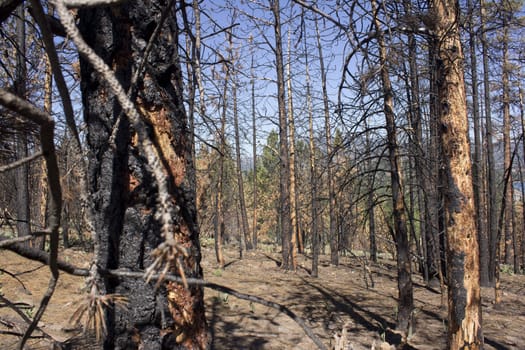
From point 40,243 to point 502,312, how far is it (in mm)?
10383

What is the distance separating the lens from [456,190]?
173 inches

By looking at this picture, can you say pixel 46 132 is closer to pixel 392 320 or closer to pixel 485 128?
pixel 392 320

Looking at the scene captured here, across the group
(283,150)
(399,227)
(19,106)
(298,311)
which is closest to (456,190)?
(399,227)

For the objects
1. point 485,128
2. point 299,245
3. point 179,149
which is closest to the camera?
point 179,149

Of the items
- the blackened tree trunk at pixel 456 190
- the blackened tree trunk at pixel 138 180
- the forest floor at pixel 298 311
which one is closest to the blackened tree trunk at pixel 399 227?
the forest floor at pixel 298 311

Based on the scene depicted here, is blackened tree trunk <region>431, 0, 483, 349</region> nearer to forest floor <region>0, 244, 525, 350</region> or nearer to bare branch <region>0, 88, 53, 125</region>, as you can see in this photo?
forest floor <region>0, 244, 525, 350</region>

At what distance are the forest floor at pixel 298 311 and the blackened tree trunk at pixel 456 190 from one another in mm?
1099

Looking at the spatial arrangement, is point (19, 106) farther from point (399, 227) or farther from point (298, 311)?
point (298, 311)

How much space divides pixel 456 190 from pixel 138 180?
3918 millimetres

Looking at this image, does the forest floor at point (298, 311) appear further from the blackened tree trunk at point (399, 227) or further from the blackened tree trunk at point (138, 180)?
the blackened tree trunk at point (138, 180)

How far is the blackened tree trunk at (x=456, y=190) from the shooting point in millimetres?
4254

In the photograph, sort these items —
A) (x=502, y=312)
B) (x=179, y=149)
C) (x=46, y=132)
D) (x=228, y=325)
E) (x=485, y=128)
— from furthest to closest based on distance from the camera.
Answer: (x=485, y=128)
(x=502, y=312)
(x=228, y=325)
(x=179, y=149)
(x=46, y=132)

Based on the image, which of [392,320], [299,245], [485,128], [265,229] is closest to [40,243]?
[392,320]

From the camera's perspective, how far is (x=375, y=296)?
937cm
